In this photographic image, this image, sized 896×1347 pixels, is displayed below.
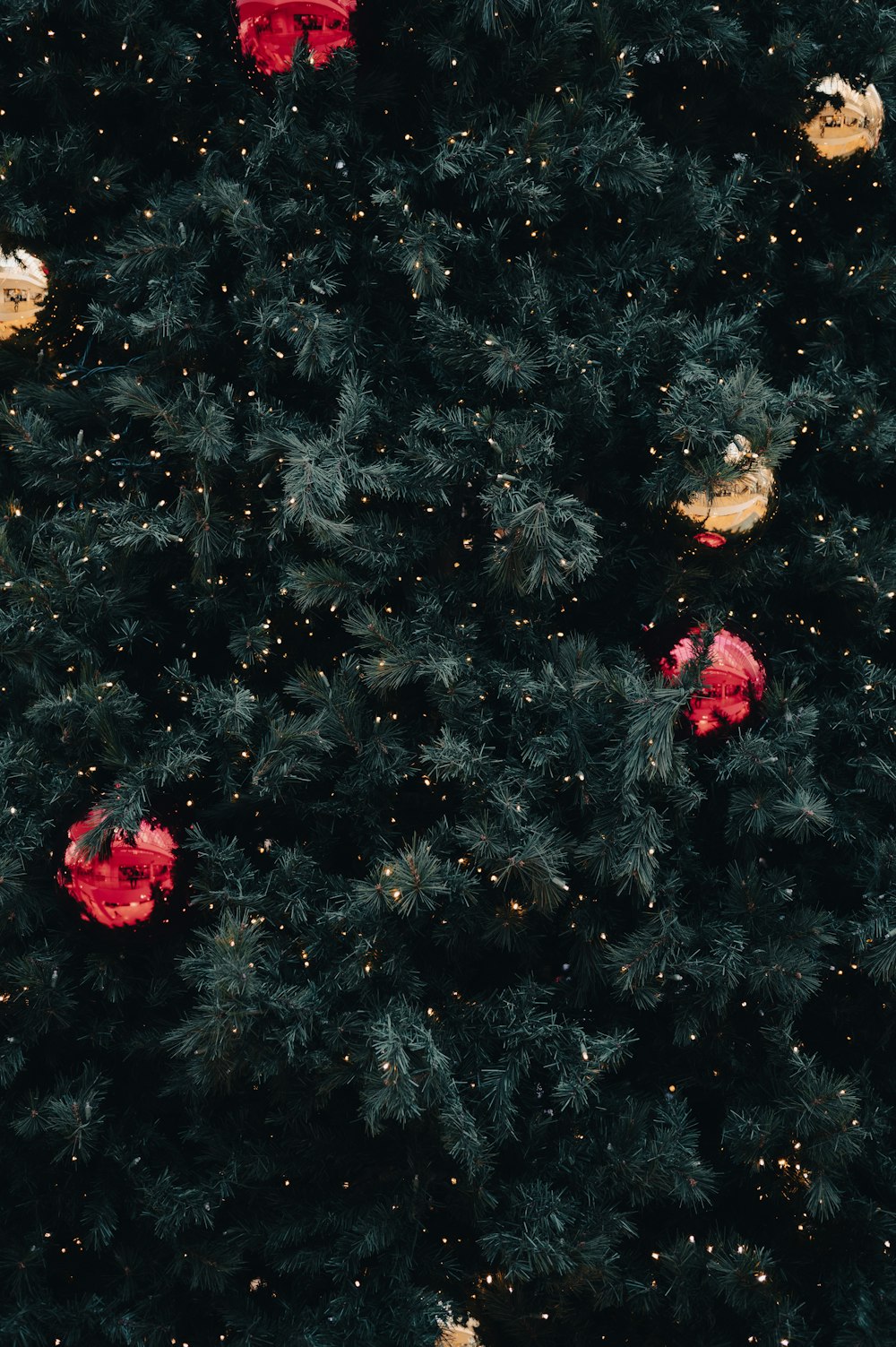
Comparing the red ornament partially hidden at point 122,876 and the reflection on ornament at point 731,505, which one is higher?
the reflection on ornament at point 731,505

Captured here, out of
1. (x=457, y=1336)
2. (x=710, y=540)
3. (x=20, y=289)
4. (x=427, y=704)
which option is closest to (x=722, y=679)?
(x=710, y=540)

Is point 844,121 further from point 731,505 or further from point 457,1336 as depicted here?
point 457,1336

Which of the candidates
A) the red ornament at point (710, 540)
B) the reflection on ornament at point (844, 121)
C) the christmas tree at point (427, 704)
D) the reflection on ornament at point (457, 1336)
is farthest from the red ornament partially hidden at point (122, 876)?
the reflection on ornament at point (844, 121)

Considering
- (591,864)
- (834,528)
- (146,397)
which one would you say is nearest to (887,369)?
(834,528)

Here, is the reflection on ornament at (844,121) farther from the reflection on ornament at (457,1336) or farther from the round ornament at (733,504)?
the reflection on ornament at (457,1336)

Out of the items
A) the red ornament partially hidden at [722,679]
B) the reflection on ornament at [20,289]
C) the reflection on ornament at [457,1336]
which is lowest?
the reflection on ornament at [457,1336]

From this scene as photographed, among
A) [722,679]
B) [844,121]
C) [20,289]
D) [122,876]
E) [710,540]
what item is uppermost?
[844,121]

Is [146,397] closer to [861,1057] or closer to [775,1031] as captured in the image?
[775,1031]
